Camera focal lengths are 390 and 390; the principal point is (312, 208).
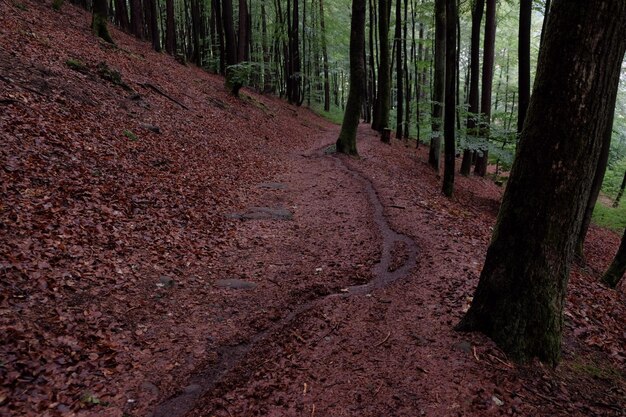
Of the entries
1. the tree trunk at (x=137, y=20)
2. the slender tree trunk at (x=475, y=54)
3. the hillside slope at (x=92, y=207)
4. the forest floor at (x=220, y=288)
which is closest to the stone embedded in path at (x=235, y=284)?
the forest floor at (x=220, y=288)

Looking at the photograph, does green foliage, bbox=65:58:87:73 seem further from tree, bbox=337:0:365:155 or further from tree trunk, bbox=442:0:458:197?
tree trunk, bbox=442:0:458:197

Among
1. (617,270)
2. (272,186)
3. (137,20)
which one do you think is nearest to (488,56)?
(617,270)

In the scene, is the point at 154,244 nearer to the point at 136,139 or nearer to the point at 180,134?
the point at 136,139

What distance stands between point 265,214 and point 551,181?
20.1 feet

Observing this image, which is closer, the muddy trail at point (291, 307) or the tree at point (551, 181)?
the tree at point (551, 181)

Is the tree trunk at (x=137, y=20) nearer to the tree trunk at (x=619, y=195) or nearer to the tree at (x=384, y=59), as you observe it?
the tree at (x=384, y=59)

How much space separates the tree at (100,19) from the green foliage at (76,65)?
5.02 metres

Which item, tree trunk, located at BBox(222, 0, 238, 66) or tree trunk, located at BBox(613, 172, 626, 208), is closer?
tree trunk, located at BBox(222, 0, 238, 66)

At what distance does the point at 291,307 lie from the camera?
517 cm

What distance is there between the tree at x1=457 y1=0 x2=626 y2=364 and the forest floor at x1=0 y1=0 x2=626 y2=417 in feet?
1.26

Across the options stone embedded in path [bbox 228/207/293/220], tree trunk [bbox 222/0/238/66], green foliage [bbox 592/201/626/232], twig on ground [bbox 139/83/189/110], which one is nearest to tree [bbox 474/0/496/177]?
green foliage [bbox 592/201/626/232]

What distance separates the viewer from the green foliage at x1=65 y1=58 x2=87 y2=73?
436 inches

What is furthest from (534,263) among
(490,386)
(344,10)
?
(344,10)

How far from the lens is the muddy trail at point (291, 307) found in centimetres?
362
